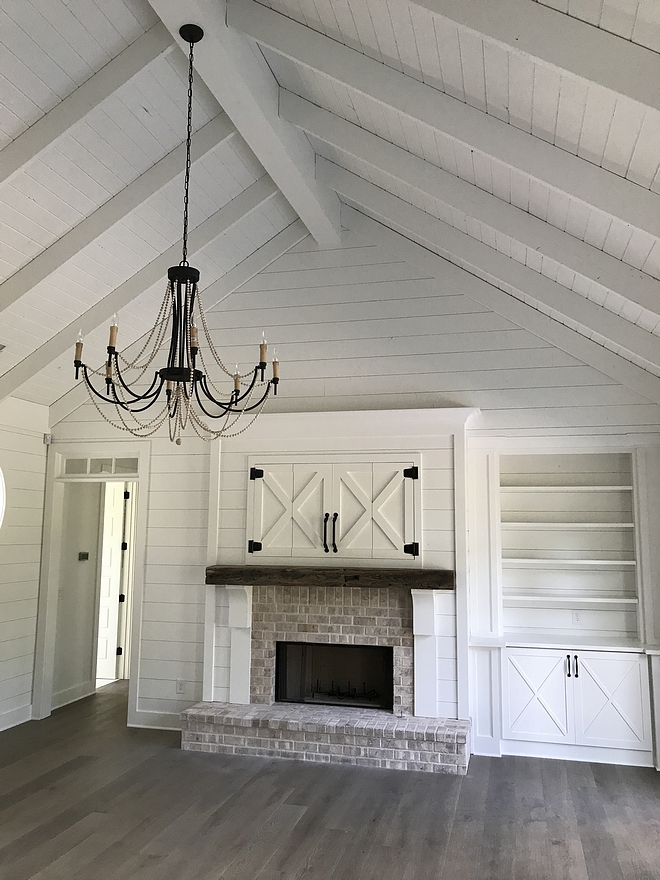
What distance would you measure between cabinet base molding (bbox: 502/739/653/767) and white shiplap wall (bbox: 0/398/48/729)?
3871mm

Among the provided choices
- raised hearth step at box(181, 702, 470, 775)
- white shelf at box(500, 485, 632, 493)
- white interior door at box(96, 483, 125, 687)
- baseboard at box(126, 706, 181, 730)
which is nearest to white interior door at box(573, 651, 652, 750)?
raised hearth step at box(181, 702, 470, 775)

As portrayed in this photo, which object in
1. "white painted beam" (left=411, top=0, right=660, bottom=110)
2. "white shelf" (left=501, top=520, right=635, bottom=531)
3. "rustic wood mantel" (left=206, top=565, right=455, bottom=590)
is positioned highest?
"white painted beam" (left=411, top=0, right=660, bottom=110)

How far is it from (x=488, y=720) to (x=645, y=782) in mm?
1091

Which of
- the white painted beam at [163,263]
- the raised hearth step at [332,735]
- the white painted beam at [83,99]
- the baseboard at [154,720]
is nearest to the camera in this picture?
the white painted beam at [83,99]

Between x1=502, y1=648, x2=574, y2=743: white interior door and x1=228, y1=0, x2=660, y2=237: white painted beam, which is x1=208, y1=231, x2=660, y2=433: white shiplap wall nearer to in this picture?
x1=502, y1=648, x2=574, y2=743: white interior door

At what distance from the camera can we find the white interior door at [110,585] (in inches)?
311

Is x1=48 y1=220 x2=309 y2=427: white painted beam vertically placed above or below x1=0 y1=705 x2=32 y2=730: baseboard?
above

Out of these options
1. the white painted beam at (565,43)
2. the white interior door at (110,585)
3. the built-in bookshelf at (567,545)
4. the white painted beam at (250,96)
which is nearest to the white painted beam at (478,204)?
the white painted beam at (250,96)

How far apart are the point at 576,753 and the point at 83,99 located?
5333mm

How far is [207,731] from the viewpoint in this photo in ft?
17.1

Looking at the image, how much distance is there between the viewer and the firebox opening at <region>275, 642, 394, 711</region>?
18.1ft

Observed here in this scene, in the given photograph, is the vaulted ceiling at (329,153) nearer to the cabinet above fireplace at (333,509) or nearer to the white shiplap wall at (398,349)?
the white shiplap wall at (398,349)

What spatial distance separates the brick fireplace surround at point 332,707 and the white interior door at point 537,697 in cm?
45

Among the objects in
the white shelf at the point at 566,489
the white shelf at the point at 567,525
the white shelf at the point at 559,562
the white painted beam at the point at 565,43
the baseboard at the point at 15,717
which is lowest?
the baseboard at the point at 15,717
